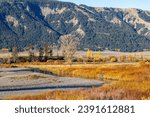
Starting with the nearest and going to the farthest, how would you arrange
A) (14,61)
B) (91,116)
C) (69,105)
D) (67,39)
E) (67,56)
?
1. (91,116)
2. (69,105)
3. (67,56)
4. (67,39)
5. (14,61)

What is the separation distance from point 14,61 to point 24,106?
152m

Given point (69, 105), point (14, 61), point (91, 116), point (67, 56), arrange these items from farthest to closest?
point (14, 61)
point (67, 56)
point (69, 105)
point (91, 116)

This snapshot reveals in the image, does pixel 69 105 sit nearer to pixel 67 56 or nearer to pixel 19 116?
pixel 19 116

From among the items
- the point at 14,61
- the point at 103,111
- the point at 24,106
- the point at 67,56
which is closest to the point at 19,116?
the point at 24,106

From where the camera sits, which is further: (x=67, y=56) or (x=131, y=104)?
(x=67, y=56)

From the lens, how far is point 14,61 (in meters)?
168

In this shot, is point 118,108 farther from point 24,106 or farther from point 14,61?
point 14,61

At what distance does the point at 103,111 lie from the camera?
1711 cm

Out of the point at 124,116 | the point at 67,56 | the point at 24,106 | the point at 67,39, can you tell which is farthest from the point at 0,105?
the point at 67,39

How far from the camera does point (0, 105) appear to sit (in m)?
19.3

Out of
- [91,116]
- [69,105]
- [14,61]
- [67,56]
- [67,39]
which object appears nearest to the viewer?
[91,116]

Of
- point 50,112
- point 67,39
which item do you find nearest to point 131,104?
point 50,112

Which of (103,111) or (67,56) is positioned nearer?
(103,111)

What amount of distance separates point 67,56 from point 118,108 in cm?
12043
